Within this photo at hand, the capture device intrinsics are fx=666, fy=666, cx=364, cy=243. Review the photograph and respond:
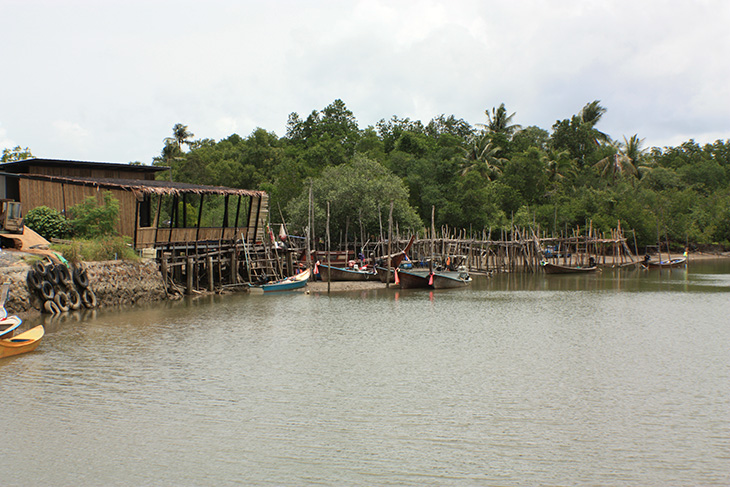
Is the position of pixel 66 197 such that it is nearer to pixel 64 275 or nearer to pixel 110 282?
pixel 110 282

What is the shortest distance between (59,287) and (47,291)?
0.67m

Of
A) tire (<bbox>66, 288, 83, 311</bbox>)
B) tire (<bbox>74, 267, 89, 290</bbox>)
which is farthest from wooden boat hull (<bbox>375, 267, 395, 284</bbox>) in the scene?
tire (<bbox>66, 288, 83, 311</bbox>)

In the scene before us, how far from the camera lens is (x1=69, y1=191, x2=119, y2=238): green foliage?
29.6 meters

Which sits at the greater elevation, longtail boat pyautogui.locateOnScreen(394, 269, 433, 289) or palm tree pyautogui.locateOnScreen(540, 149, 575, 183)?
palm tree pyautogui.locateOnScreen(540, 149, 575, 183)

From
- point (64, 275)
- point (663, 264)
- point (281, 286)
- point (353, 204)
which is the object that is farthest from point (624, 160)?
point (64, 275)

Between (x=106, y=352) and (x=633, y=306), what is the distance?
22278mm

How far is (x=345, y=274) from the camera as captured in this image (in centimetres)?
4066

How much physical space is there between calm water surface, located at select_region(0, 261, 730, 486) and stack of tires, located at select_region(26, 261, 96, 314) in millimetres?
1080

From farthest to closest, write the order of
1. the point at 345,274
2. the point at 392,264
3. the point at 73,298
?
the point at 392,264 → the point at 345,274 → the point at 73,298

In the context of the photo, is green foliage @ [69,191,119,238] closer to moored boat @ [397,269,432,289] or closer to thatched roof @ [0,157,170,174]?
thatched roof @ [0,157,170,174]

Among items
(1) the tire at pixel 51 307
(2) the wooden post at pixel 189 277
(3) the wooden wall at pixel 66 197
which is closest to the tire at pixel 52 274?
(1) the tire at pixel 51 307

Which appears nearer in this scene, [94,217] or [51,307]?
[51,307]

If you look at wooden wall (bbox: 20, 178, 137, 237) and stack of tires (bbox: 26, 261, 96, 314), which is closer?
stack of tires (bbox: 26, 261, 96, 314)

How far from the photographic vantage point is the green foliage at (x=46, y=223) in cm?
2964
